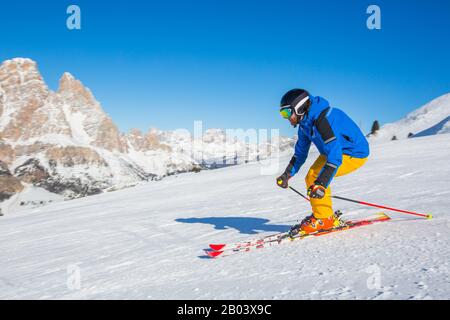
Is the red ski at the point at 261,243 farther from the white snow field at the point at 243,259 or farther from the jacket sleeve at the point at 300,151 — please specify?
the jacket sleeve at the point at 300,151

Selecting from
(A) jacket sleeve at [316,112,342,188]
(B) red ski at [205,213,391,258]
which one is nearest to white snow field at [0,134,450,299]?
(B) red ski at [205,213,391,258]

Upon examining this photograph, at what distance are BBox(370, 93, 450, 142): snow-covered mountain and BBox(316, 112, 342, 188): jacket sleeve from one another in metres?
79.7

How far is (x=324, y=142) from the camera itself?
5676 millimetres

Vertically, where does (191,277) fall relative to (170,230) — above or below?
above

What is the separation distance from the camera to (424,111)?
107 m

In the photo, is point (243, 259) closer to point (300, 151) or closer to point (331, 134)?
point (331, 134)

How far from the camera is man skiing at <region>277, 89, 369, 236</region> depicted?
559 centimetres

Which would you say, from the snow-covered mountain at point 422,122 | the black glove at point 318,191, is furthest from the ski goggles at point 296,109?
the snow-covered mountain at point 422,122

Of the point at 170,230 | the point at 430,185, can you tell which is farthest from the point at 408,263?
the point at 430,185

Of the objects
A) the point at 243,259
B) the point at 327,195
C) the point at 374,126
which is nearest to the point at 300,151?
the point at 327,195

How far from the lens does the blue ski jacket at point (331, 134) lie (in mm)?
5590

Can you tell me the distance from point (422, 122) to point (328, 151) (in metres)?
107
